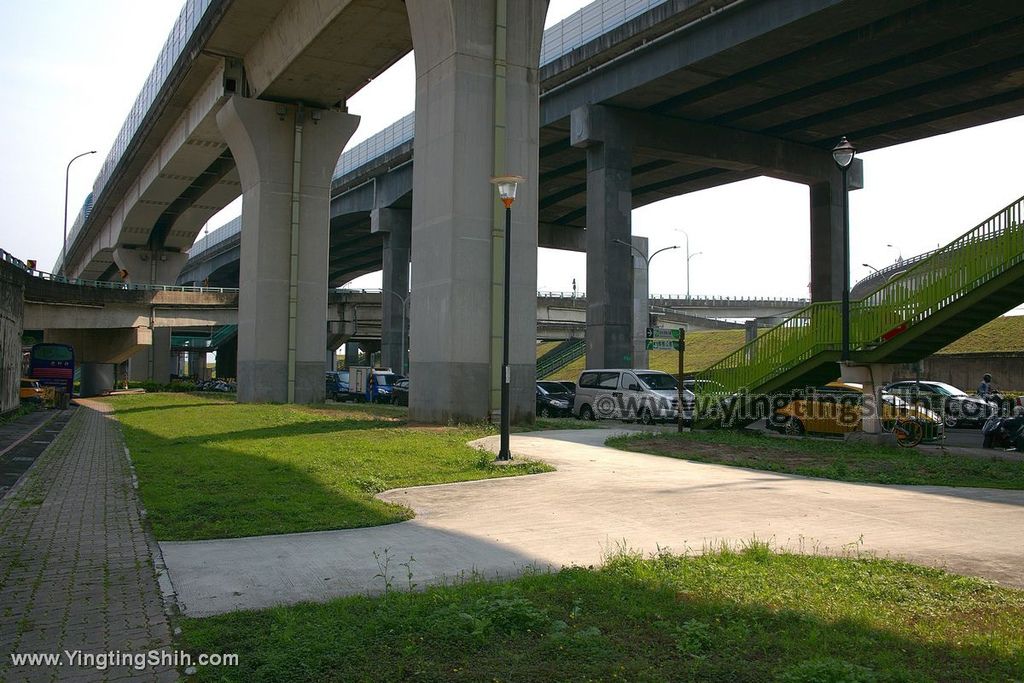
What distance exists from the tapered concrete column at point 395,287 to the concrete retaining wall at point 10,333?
88.9ft

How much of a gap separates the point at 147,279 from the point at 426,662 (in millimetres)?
72563

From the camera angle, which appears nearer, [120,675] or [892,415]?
[120,675]

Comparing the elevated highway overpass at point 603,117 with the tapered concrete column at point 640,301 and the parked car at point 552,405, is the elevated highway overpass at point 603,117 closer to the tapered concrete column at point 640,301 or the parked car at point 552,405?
the tapered concrete column at point 640,301

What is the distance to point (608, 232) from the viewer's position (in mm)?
36969

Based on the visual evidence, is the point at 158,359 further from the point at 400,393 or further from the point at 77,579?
the point at 77,579

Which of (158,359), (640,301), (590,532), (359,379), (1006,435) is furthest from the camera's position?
(158,359)

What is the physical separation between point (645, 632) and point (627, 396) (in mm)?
23221

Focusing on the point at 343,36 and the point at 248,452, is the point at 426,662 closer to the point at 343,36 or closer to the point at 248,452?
the point at 248,452

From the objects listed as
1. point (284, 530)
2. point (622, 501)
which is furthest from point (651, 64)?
point (284, 530)

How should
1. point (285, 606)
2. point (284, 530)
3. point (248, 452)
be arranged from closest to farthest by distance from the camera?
point (285, 606) < point (284, 530) < point (248, 452)

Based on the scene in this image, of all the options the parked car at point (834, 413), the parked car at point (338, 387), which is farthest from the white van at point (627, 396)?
the parked car at point (338, 387)

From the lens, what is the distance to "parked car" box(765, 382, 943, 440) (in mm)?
19422

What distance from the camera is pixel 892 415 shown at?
19.3 metres

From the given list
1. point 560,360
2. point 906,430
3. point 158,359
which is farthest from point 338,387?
point 906,430
